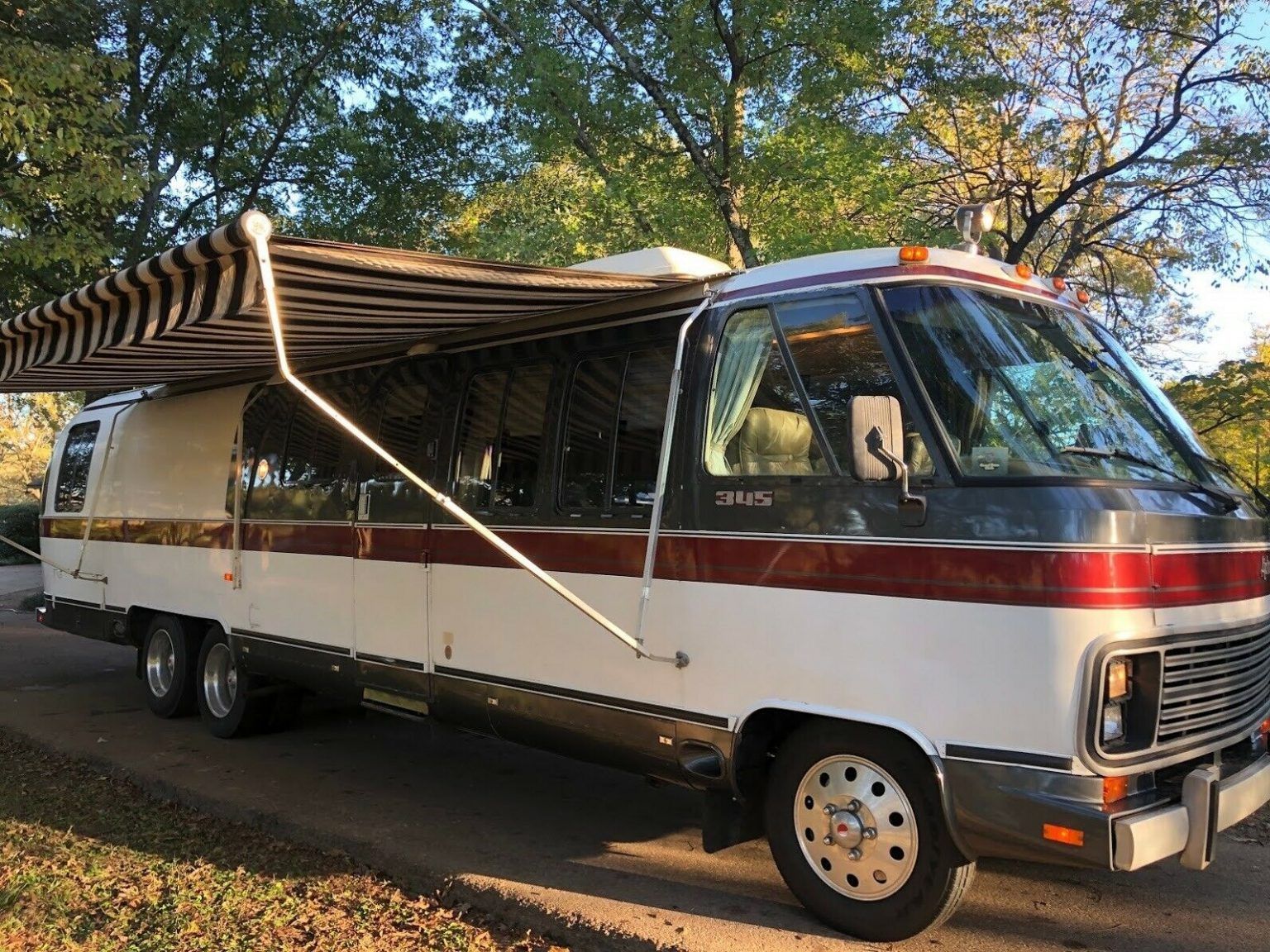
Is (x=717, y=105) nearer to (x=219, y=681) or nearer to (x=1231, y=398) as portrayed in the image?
(x=1231, y=398)

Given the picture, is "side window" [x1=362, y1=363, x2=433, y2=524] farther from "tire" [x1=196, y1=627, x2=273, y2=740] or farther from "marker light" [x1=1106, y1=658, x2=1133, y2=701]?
"marker light" [x1=1106, y1=658, x2=1133, y2=701]

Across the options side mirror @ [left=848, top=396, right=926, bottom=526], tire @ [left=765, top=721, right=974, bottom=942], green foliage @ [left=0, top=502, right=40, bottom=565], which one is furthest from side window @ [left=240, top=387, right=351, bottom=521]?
green foliage @ [left=0, top=502, right=40, bottom=565]

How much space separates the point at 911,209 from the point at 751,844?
7690 mm

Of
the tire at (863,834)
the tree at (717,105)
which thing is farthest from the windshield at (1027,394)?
the tree at (717,105)

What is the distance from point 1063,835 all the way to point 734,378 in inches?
87.0

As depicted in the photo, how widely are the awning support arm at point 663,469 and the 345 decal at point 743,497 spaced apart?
315 millimetres

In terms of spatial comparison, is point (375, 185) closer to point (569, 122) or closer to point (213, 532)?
point (569, 122)

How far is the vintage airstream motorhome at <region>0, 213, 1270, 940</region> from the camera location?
3.53m

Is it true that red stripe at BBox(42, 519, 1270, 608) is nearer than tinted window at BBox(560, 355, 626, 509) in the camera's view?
Yes

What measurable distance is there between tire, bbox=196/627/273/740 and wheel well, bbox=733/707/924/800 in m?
4.53

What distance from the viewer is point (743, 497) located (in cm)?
434

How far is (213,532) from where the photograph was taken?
7770 mm

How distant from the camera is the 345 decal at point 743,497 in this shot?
4.26 m

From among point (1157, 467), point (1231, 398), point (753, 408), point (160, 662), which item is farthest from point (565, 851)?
point (1231, 398)
